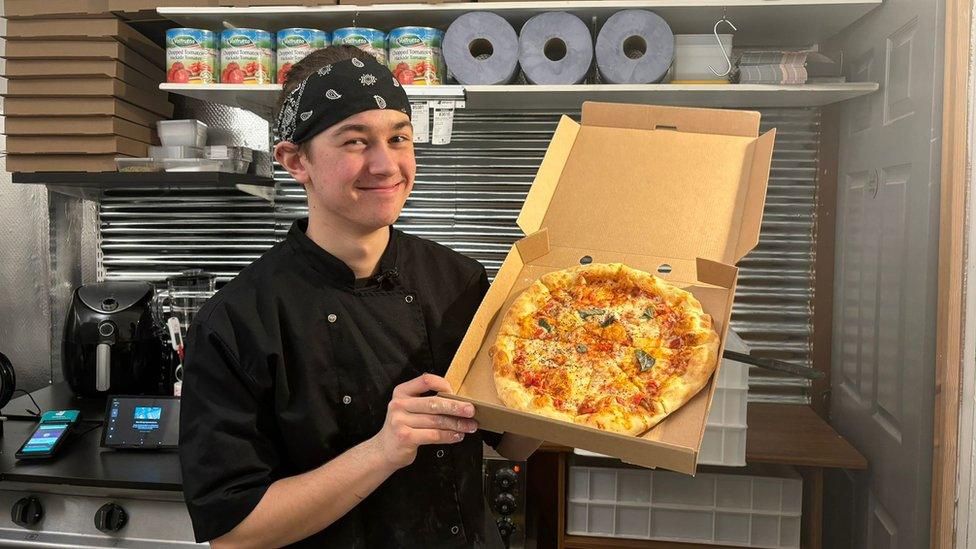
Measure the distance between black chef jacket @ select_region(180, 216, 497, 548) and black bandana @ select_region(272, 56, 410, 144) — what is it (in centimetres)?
22

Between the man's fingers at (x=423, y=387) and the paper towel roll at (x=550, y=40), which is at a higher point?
the paper towel roll at (x=550, y=40)

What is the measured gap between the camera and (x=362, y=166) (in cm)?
124

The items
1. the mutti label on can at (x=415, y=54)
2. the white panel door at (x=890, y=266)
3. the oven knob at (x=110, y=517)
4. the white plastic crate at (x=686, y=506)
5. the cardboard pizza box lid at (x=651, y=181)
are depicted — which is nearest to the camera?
the cardboard pizza box lid at (x=651, y=181)

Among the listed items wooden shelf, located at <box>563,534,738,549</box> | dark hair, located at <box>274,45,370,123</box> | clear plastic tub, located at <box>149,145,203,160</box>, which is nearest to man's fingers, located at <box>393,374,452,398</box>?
dark hair, located at <box>274,45,370,123</box>

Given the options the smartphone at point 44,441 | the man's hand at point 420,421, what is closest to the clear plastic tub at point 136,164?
the smartphone at point 44,441

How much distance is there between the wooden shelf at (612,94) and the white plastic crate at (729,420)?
2.71 ft

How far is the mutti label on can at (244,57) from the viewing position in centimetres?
241

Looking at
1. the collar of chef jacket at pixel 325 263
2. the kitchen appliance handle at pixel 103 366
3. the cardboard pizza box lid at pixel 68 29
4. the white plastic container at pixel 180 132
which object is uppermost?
the cardboard pizza box lid at pixel 68 29

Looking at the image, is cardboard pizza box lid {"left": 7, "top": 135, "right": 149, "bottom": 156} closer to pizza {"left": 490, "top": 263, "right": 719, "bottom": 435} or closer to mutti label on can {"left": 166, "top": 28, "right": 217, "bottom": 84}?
mutti label on can {"left": 166, "top": 28, "right": 217, "bottom": 84}

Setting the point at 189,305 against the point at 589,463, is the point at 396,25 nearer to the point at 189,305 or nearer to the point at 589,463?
the point at 189,305

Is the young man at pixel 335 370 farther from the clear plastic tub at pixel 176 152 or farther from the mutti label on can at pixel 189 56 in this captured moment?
the clear plastic tub at pixel 176 152

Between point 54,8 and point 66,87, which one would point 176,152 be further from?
point 54,8

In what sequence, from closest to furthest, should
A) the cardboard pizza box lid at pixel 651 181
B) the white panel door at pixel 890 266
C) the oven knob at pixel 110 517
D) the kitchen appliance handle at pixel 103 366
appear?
the cardboard pizza box lid at pixel 651 181 < the white panel door at pixel 890 266 < the oven knob at pixel 110 517 < the kitchen appliance handle at pixel 103 366

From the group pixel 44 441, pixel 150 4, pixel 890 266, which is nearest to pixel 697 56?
pixel 890 266
